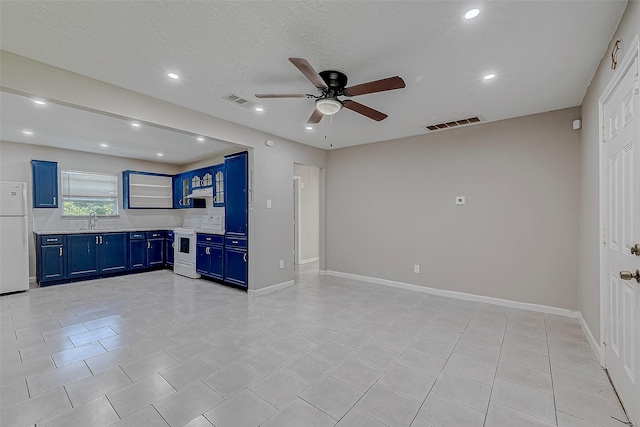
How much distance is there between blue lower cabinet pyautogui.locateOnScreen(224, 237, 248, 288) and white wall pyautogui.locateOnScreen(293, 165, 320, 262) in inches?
102

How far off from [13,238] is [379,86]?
19.8 ft

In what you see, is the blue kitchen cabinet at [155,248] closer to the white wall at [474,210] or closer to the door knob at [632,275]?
the white wall at [474,210]

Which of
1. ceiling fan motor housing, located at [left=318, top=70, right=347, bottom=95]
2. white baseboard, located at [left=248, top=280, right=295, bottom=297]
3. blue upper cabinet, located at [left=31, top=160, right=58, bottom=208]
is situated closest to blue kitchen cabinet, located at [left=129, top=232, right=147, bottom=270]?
blue upper cabinet, located at [left=31, top=160, right=58, bottom=208]

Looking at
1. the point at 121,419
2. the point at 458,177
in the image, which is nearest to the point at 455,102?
the point at 458,177

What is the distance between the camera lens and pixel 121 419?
1688 mm

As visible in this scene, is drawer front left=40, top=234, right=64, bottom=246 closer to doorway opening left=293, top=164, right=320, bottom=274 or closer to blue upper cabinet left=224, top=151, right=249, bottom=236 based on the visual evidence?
blue upper cabinet left=224, top=151, right=249, bottom=236

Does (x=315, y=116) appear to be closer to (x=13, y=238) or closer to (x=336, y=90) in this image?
(x=336, y=90)

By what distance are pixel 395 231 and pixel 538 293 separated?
6.92ft

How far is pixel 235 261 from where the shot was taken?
4.66 m

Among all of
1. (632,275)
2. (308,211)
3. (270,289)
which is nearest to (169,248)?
(270,289)

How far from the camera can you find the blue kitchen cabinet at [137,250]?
5883 millimetres

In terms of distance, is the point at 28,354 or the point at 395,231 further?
the point at 395,231

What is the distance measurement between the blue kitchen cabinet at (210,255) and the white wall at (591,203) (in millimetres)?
4902

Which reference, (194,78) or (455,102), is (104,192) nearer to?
(194,78)
